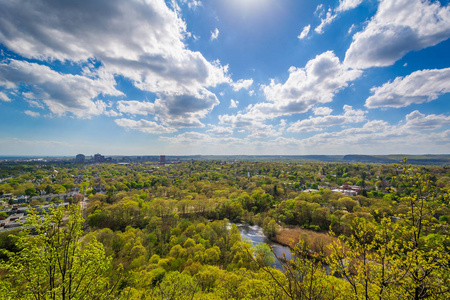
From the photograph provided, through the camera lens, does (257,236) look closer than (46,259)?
No

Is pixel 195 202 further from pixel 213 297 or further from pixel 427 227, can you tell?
pixel 427 227

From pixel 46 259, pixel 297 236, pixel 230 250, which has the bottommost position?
pixel 297 236

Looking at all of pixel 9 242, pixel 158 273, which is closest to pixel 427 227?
pixel 158 273

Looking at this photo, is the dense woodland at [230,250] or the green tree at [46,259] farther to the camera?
the green tree at [46,259]

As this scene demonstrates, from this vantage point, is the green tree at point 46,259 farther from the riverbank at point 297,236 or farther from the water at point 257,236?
the riverbank at point 297,236

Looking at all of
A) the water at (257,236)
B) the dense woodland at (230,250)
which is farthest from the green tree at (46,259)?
the water at (257,236)

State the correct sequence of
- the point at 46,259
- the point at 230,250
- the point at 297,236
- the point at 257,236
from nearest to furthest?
the point at 46,259 < the point at 230,250 < the point at 297,236 < the point at 257,236

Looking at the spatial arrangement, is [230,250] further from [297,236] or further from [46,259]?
[46,259]

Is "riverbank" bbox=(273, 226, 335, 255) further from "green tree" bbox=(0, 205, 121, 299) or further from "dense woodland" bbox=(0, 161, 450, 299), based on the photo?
"green tree" bbox=(0, 205, 121, 299)

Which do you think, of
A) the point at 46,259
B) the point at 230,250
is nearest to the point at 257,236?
the point at 230,250

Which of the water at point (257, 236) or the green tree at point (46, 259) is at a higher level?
the green tree at point (46, 259)
